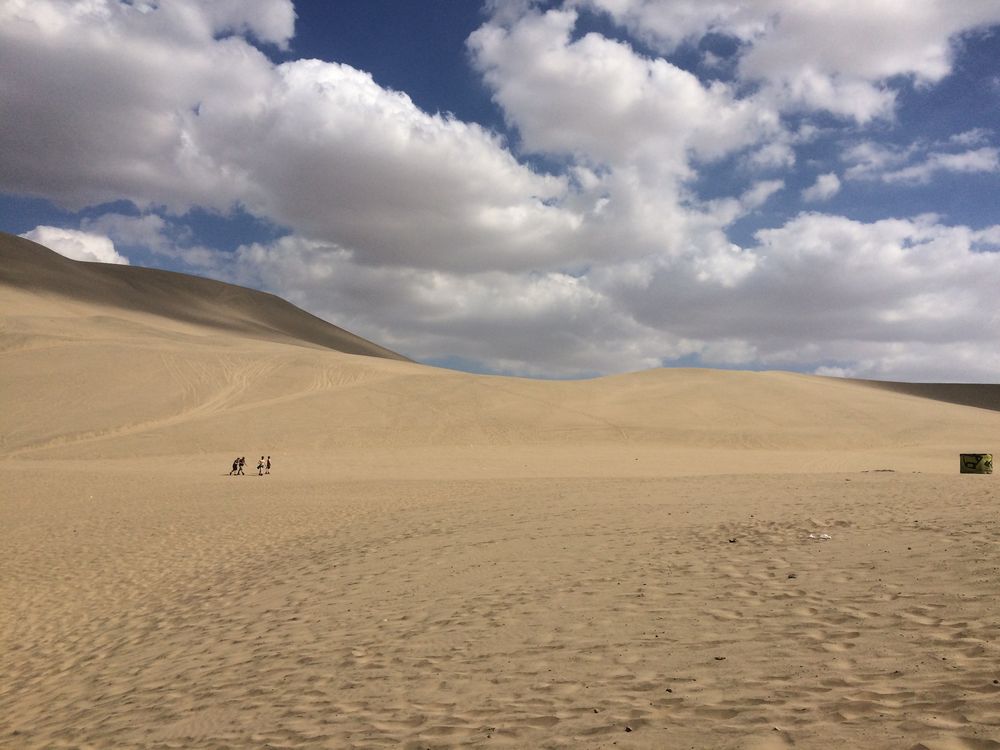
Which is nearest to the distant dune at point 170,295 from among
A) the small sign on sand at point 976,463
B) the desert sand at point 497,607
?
the desert sand at point 497,607

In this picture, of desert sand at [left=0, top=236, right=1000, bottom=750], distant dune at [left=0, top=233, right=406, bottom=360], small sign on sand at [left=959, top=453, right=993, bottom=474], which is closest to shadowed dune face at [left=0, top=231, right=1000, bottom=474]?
desert sand at [left=0, top=236, right=1000, bottom=750]

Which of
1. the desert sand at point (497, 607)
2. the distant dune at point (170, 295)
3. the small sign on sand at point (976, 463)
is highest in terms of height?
the distant dune at point (170, 295)

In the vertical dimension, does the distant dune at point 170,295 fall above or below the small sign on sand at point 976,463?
above

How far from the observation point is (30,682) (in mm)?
8227

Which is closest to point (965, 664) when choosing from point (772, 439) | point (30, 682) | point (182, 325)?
point (30, 682)

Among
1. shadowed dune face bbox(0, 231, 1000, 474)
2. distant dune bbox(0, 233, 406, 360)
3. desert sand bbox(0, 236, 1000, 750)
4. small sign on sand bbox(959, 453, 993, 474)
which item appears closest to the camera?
desert sand bbox(0, 236, 1000, 750)

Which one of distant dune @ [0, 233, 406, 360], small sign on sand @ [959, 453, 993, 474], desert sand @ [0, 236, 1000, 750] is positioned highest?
distant dune @ [0, 233, 406, 360]

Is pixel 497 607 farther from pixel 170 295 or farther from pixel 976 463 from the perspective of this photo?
pixel 170 295

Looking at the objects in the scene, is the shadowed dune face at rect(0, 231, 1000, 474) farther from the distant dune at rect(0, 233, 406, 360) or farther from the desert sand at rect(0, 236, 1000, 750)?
the distant dune at rect(0, 233, 406, 360)

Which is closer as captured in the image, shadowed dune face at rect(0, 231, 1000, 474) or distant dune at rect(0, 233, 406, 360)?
shadowed dune face at rect(0, 231, 1000, 474)

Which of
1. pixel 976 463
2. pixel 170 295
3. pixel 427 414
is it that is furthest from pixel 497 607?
pixel 170 295

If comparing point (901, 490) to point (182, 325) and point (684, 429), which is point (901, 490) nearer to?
point (684, 429)

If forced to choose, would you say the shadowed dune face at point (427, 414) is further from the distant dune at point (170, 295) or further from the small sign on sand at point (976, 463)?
the distant dune at point (170, 295)

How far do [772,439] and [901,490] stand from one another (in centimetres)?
2449
